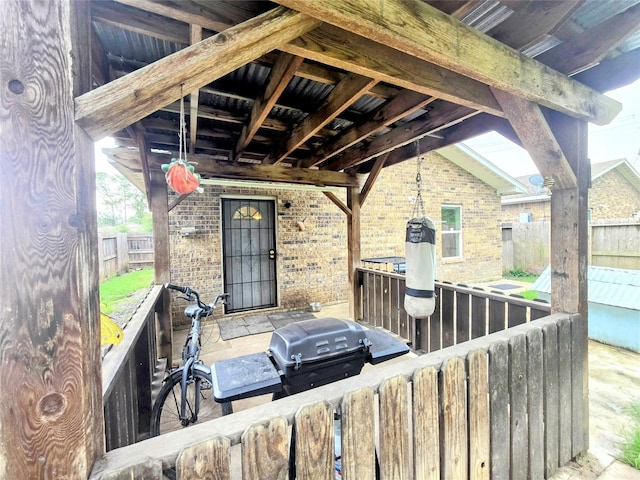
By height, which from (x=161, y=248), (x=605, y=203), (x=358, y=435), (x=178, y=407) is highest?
(x=605, y=203)

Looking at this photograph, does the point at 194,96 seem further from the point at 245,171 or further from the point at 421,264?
the point at 421,264

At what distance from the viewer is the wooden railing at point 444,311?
2.54 m

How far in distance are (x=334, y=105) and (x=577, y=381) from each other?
2527mm

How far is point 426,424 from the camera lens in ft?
4.12

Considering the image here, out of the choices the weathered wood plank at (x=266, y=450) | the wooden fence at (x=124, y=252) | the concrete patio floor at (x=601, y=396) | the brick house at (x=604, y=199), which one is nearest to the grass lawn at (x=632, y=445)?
the concrete patio floor at (x=601, y=396)

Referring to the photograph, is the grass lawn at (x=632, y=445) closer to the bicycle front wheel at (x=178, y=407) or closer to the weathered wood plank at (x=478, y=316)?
the weathered wood plank at (x=478, y=316)

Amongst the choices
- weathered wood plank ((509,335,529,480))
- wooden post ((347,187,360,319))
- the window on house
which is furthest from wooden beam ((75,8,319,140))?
the window on house

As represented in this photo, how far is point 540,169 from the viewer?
1938mm

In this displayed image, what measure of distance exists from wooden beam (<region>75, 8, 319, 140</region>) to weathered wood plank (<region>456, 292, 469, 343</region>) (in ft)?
9.33

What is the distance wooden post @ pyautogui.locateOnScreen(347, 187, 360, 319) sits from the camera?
4504 mm

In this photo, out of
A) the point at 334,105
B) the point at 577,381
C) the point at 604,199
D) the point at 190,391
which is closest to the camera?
the point at 577,381

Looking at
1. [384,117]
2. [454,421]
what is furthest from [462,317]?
[384,117]

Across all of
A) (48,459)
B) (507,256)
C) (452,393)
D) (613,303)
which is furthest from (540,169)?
(507,256)

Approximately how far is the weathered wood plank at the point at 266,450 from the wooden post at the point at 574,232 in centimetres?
199
